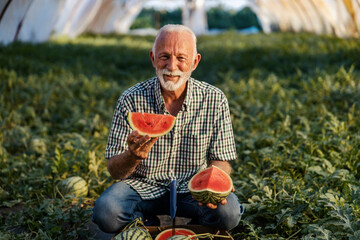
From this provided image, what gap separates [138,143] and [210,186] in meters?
0.48

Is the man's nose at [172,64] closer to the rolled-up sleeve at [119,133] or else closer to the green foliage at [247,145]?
the rolled-up sleeve at [119,133]

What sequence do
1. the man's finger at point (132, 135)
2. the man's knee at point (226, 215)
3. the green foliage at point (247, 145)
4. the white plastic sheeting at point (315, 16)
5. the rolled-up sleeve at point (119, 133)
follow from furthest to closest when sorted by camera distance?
the white plastic sheeting at point (315, 16) → the green foliage at point (247, 145) → the rolled-up sleeve at point (119, 133) → the man's knee at point (226, 215) → the man's finger at point (132, 135)

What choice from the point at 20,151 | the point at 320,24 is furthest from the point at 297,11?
the point at 20,151

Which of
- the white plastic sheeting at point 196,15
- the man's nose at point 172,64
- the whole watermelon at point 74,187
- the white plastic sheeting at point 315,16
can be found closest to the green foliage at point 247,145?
the whole watermelon at point 74,187

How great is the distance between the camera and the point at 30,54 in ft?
34.4

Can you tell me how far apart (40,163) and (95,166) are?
32.9 inches

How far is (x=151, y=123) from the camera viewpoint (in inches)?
101

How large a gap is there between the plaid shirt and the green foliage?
1.90 feet

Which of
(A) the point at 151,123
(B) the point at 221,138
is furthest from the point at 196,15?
(A) the point at 151,123

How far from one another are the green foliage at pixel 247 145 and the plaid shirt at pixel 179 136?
58 cm

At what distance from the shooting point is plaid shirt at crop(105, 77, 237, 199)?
9.15 feet

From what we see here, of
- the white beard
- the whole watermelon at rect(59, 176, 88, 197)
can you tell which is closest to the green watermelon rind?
the white beard

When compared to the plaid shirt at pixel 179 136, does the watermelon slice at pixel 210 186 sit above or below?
below

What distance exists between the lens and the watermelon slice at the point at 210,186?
7.71 feet
